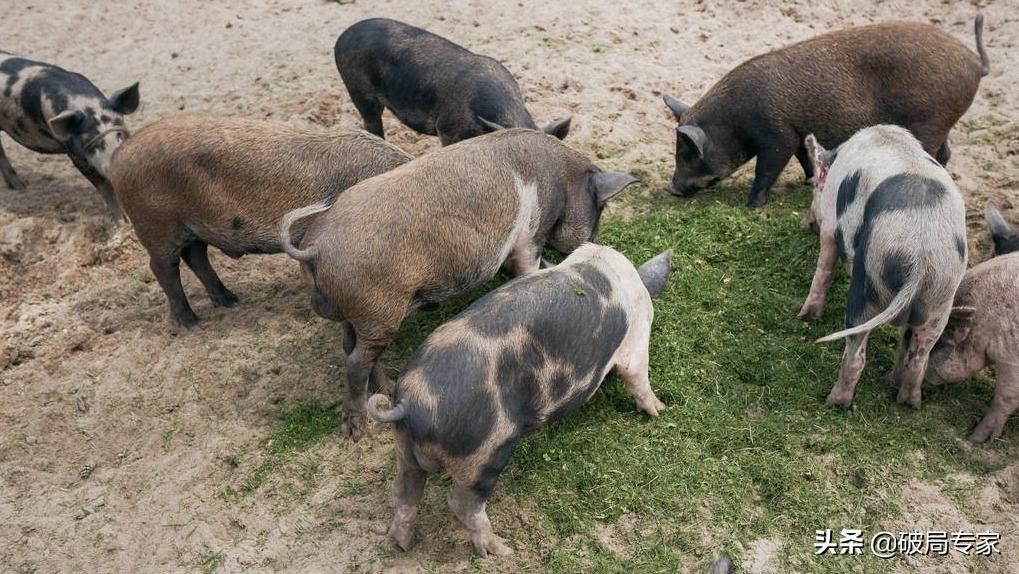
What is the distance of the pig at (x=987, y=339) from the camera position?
4.26 m

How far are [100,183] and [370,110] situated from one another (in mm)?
2483

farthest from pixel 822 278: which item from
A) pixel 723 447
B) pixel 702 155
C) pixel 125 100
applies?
pixel 125 100

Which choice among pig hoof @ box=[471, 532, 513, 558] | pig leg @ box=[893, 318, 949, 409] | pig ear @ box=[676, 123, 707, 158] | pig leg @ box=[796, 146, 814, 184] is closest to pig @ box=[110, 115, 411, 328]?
pig hoof @ box=[471, 532, 513, 558]

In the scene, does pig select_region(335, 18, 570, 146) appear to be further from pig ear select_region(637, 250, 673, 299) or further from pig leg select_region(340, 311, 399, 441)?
pig leg select_region(340, 311, 399, 441)

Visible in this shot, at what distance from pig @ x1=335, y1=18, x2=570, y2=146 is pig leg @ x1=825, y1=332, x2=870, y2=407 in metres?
2.67

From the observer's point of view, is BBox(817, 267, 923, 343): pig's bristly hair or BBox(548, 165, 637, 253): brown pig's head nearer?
BBox(817, 267, 923, 343): pig's bristly hair

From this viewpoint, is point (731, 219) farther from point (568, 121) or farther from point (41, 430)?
point (41, 430)

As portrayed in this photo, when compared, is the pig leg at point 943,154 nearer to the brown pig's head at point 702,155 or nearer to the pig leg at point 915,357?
the brown pig's head at point 702,155

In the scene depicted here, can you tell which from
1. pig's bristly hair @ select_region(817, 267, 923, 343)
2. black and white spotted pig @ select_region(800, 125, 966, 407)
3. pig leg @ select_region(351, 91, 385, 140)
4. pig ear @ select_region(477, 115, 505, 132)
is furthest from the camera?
pig leg @ select_region(351, 91, 385, 140)

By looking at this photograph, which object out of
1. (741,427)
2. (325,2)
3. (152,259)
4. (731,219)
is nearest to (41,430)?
(152,259)

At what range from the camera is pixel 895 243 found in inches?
158

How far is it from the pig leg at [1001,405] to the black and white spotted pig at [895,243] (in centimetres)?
35

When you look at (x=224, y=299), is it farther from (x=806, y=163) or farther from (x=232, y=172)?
(x=806, y=163)

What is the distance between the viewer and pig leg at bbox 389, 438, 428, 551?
3666mm
